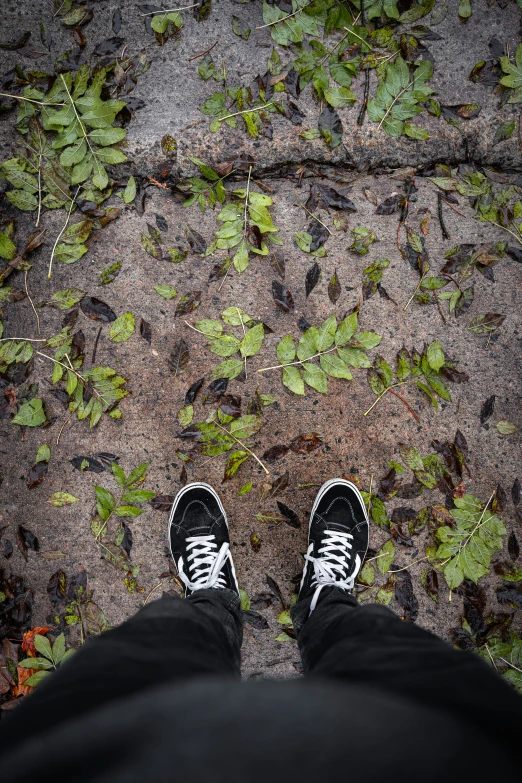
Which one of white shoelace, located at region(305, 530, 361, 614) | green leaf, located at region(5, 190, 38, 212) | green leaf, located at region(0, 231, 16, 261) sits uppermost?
green leaf, located at region(5, 190, 38, 212)

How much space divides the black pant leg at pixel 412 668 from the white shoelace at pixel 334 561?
408 millimetres

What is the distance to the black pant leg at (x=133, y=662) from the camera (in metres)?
0.86

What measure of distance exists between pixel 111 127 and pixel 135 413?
3.92ft

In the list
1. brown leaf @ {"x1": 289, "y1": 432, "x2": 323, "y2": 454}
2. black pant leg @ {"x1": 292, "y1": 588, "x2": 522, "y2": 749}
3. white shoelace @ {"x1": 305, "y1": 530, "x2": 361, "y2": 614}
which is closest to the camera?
black pant leg @ {"x1": 292, "y1": 588, "x2": 522, "y2": 749}

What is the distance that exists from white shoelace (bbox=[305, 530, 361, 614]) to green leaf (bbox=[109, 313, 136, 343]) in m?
1.20

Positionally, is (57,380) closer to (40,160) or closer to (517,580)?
(40,160)

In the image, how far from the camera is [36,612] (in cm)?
194

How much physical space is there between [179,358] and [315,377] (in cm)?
59

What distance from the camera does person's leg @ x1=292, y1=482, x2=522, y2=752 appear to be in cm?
87

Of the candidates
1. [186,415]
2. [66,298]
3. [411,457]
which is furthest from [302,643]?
[66,298]

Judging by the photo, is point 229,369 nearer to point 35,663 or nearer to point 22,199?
point 22,199

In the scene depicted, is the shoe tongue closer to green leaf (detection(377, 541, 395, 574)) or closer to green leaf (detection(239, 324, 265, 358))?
green leaf (detection(377, 541, 395, 574))

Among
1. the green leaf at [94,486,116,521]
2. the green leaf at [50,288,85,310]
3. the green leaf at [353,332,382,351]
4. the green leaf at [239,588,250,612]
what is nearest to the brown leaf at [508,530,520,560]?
the green leaf at [353,332,382,351]

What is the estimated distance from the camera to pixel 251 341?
6.26 ft
